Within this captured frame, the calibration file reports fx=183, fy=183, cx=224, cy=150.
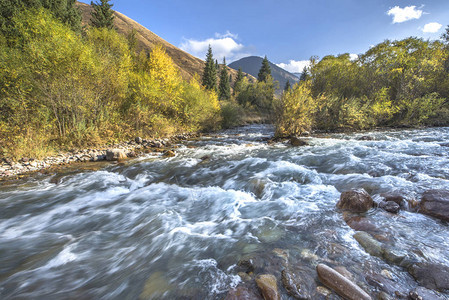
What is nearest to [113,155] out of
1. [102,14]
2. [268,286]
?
[268,286]

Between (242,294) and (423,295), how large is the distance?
1.83m

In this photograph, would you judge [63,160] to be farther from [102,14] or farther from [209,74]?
[209,74]

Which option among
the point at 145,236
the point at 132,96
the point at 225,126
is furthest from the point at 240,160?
the point at 225,126

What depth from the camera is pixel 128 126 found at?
45.0 ft

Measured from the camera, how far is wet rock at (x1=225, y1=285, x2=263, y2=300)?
1.96m

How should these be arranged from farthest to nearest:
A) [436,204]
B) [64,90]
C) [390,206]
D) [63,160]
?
[64,90] → [63,160] → [390,206] → [436,204]

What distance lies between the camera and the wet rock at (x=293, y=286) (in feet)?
6.45

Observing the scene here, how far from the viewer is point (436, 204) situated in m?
3.41

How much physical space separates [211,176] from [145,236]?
3.69 metres

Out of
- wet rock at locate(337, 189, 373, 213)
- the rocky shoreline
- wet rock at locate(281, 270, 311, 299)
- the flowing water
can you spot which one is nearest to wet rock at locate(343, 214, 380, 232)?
the flowing water

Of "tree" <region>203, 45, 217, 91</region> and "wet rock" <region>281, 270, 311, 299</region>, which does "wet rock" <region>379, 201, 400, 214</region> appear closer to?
"wet rock" <region>281, 270, 311, 299</region>

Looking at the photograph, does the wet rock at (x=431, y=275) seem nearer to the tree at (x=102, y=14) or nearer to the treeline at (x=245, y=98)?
the treeline at (x=245, y=98)

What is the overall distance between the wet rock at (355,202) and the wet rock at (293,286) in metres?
2.31

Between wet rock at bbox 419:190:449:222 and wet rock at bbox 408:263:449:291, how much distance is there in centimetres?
160
